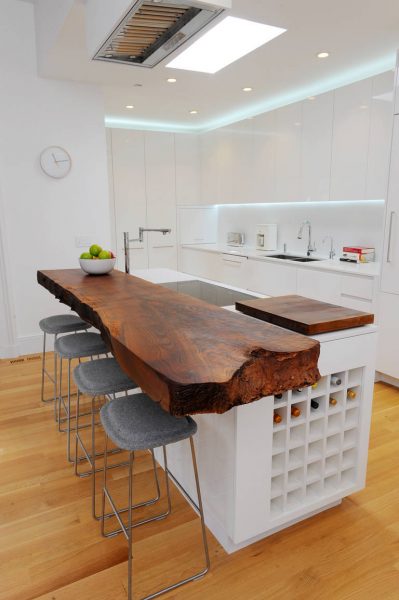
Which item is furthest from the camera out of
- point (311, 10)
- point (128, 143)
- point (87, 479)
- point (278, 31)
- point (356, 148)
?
point (128, 143)

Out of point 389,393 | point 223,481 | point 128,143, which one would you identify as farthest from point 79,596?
point 128,143

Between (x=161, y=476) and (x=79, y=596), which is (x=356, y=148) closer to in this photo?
(x=161, y=476)

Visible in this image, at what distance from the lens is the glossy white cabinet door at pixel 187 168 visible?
245 inches

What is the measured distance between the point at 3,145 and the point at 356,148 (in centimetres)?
328

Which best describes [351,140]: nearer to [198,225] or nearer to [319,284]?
[319,284]

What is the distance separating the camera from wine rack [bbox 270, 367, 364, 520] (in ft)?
5.99

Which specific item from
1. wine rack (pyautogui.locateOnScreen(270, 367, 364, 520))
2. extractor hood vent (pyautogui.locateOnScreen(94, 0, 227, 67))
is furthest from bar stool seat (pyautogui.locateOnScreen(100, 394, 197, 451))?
extractor hood vent (pyautogui.locateOnScreen(94, 0, 227, 67))

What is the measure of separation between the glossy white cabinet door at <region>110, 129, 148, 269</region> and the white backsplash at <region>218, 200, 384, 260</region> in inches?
57.6

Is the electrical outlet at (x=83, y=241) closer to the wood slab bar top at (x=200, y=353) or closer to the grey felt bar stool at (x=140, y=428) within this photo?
the wood slab bar top at (x=200, y=353)

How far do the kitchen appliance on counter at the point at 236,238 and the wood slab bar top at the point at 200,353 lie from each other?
4.37 metres

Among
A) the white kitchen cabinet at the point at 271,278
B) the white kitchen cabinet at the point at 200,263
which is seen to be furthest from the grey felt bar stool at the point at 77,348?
the white kitchen cabinet at the point at 200,263

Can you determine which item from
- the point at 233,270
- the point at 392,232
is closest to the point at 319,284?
the point at 392,232

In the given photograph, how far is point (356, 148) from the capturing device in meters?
3.89

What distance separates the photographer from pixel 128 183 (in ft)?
19.3
